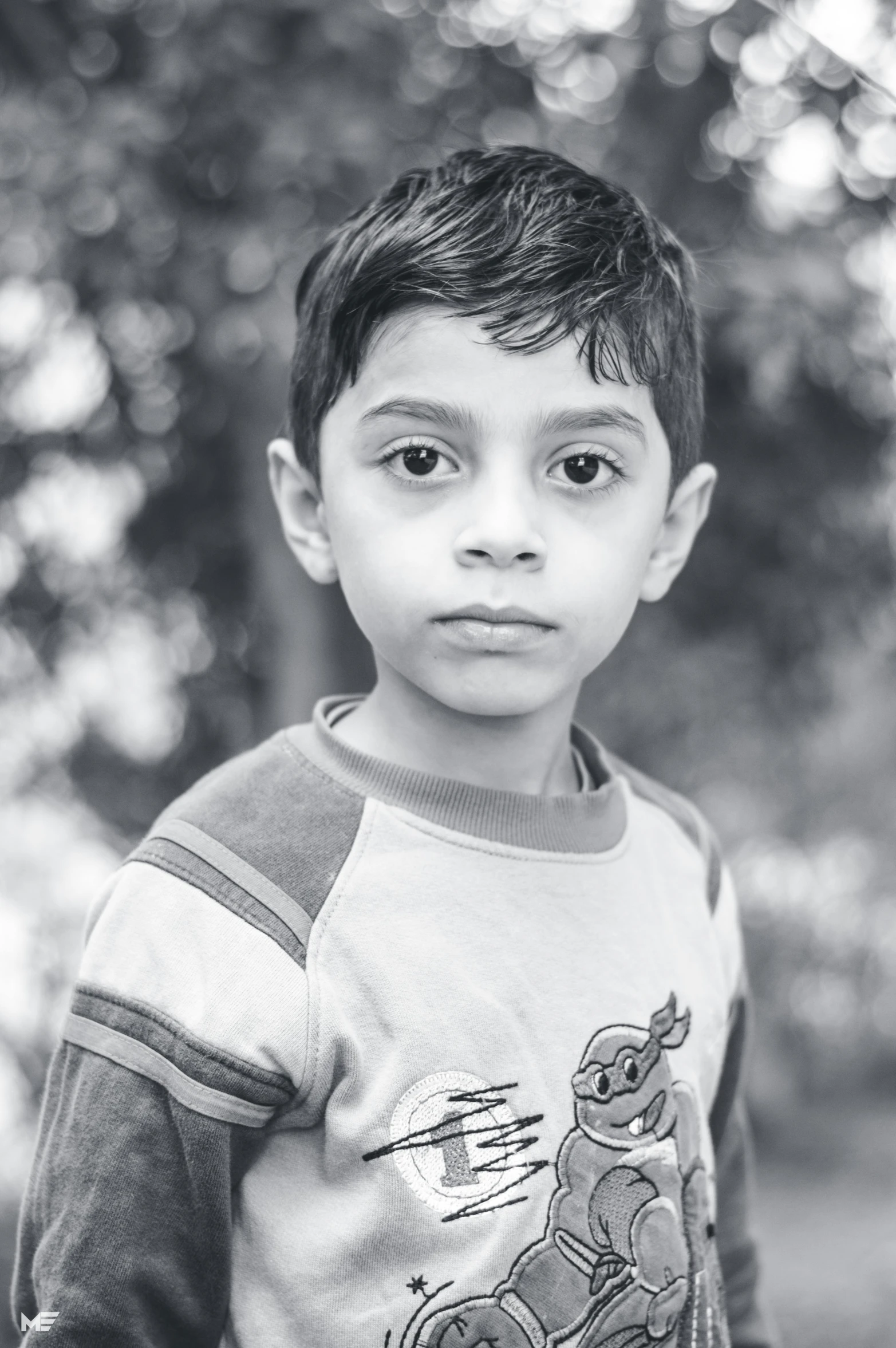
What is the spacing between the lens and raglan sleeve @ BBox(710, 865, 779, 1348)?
5.20 feet

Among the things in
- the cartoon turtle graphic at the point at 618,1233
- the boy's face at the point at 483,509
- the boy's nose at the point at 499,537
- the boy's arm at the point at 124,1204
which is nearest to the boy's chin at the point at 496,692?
the boy's face at the point at 483,509

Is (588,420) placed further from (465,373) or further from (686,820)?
(686,820)

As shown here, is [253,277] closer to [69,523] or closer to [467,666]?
[69,523]

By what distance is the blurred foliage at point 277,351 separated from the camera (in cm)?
246

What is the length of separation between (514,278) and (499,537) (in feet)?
0.82

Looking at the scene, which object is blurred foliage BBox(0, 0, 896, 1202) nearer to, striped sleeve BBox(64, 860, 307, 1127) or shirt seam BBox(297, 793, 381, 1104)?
shirt seam BBox(297, 793, 381, 1104)

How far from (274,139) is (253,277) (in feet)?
0.82

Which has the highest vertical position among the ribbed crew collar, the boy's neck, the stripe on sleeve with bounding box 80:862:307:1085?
the boy's neck

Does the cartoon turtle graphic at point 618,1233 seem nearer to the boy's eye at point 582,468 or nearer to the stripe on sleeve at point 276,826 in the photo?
the stripe on sleeve at point 276,826

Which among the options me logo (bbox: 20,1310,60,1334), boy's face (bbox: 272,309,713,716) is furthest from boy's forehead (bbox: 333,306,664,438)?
me logo (bbox: 20,1310,60,1334)

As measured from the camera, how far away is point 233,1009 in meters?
1.10

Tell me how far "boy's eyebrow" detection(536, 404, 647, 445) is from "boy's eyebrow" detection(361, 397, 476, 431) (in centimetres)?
7

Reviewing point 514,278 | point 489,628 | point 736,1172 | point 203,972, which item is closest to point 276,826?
point 203,972

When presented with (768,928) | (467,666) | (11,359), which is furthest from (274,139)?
(768,928)
